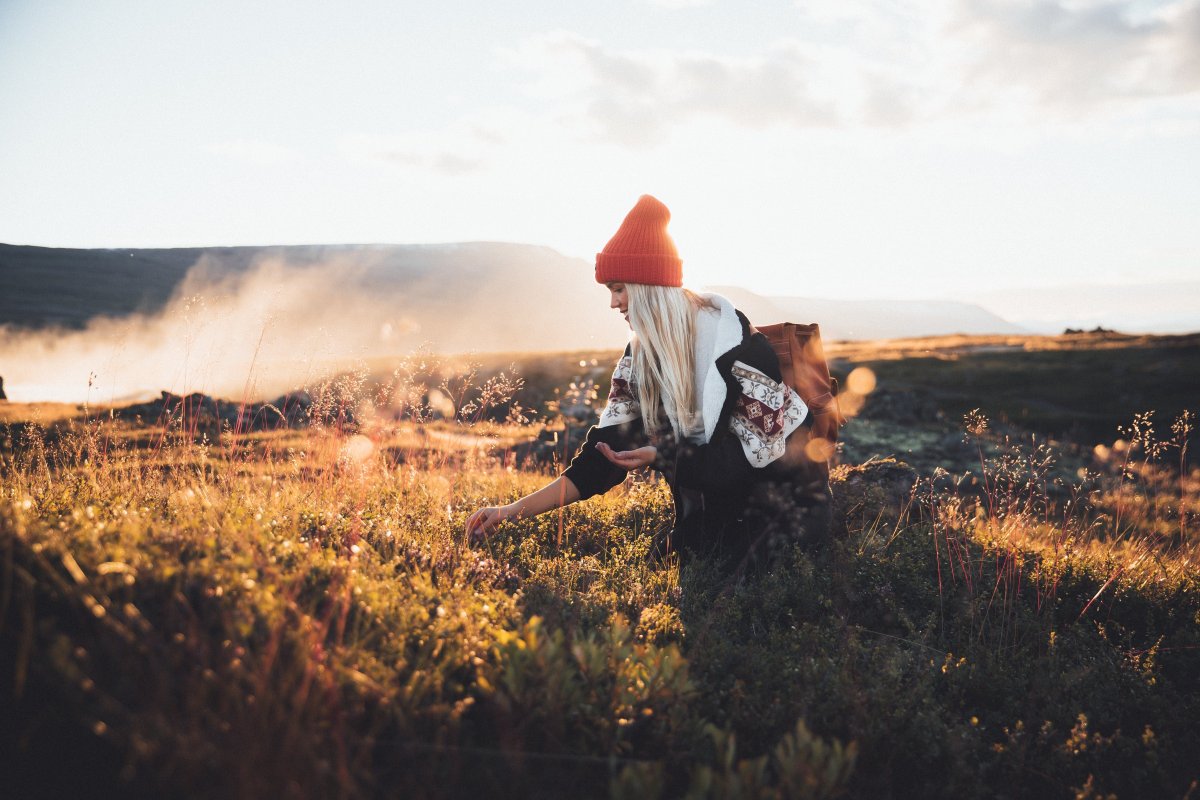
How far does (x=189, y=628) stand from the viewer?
1.85 m

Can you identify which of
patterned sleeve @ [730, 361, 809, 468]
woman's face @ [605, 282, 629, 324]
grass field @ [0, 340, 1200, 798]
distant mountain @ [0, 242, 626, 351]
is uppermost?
distant mountain @ [0, 242, 626, 351]

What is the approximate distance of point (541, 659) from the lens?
2.05m

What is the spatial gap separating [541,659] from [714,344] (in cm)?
239

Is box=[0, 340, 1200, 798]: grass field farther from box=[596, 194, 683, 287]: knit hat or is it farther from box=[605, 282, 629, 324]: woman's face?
box=[596, 194, 683, 287]: knit hat

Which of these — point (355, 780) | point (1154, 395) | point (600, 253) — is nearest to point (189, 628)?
point (355, 780)

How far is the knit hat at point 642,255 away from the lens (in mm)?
3869

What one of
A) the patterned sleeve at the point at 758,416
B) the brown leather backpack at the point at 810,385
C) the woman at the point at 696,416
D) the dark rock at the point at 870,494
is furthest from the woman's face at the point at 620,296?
the dark rock at the point at 870,494

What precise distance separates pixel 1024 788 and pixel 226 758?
2782 millimetres

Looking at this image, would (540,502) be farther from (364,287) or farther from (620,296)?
(364,287)

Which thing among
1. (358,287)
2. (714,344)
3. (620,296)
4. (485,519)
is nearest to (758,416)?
(714,344)

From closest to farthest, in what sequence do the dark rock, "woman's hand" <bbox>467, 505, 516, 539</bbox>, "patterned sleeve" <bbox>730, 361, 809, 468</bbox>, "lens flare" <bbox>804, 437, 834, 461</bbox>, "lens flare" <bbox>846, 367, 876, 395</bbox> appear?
Answer: "woman's hand" <bbox>467, 505, 516, 539</bbox>, "patterned sleeve" <bbox>730, 361, 809, 468</bbox>, "lens flare" <bbox>804, 437, 834, 461</bbox>, the dark rock, "lens flare" <bbox>846, 367, 876, 395</bbox>

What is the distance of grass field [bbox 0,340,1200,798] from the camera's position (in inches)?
66.9

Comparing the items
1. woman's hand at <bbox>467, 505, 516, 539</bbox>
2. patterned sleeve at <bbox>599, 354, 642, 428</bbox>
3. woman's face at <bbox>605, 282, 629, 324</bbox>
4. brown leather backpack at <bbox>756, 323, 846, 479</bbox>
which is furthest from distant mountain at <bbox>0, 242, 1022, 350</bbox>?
woman's hand at <bbox>467, 505, 516, 539</bbox>

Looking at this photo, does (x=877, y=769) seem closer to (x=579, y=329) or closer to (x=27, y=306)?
(x=27, y=306)
